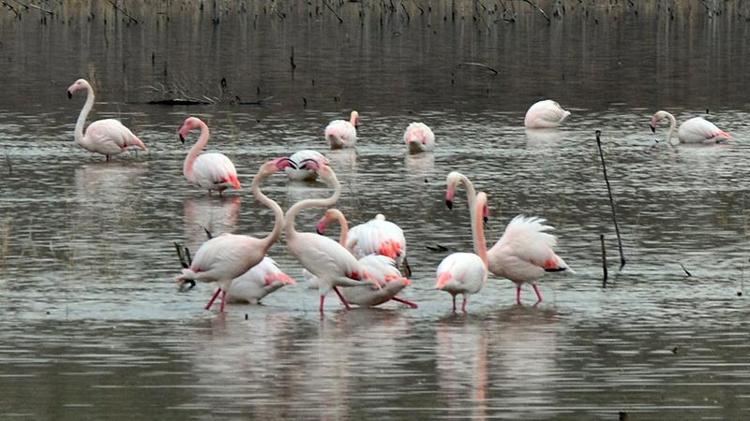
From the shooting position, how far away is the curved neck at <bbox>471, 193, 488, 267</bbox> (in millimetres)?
12102

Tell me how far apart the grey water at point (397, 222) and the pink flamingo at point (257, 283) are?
0.32ft

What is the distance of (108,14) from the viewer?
156ft

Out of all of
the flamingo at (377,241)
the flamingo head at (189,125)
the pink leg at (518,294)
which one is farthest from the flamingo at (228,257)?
the flamingo head at (189,125)

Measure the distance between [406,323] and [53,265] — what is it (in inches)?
133

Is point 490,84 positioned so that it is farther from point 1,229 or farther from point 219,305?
point 219,305

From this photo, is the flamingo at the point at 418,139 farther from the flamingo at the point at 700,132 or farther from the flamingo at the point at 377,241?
the flamingo at the point at 377,241

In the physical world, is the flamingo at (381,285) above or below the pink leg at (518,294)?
above

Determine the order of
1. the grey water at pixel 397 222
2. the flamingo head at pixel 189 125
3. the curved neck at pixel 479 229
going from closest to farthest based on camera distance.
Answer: the grey water at pixel 397 222, the curved neck at pixel 479 229, the flamingo head at pixel 189 125

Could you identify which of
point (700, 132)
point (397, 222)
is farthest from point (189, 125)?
point (700, 132)

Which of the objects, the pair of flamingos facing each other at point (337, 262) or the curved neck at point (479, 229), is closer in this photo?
the pair of flamingos facing each other at point (337, 262)

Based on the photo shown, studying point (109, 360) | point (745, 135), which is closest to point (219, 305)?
point (109, 360)

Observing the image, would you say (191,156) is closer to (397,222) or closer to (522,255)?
(397,222)

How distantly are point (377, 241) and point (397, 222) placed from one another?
10.7 ft

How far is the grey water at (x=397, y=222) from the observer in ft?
31.1
